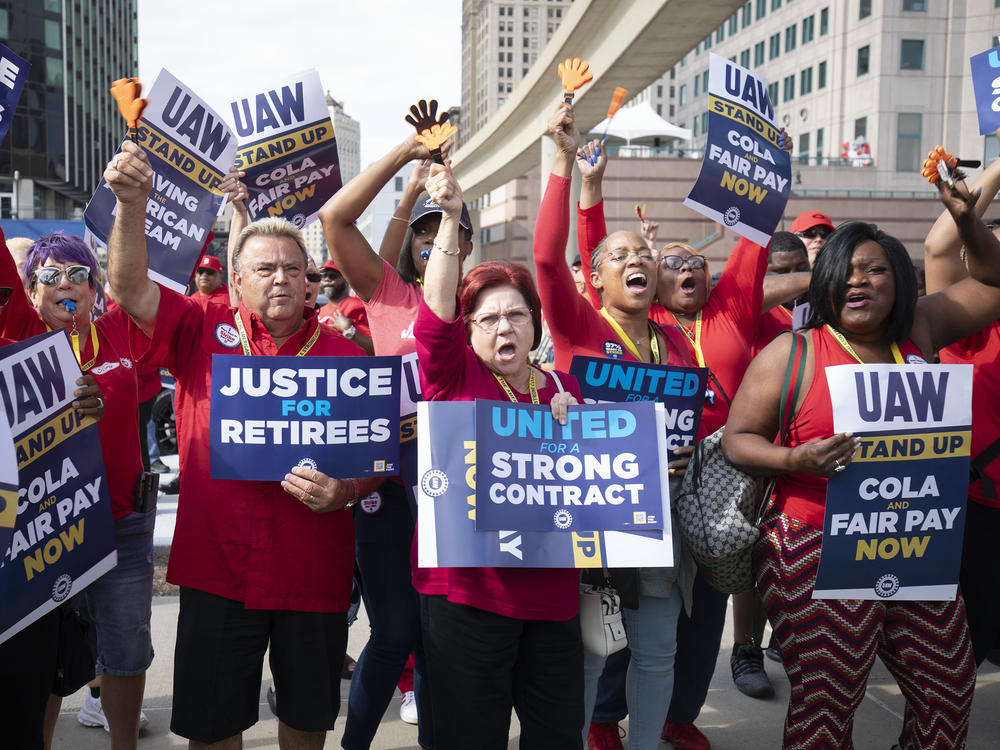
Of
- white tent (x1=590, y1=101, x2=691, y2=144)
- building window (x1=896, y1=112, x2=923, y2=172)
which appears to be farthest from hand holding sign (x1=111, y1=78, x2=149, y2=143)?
building window (x1=896, y1=112, x2=923, y2=172)

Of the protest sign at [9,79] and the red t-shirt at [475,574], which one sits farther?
the protest sign at [9,79]

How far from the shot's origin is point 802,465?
2977 millimetres

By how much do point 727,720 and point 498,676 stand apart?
2.01m

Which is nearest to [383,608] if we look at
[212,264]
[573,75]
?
[573,75]

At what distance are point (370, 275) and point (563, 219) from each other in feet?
2.54

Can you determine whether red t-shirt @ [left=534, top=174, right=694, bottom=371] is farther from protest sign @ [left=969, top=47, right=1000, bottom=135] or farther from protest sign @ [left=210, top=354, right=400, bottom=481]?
protest sign @ [left=969, top=47, right=1000, bottom=135]

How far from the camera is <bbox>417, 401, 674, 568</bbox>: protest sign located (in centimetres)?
285

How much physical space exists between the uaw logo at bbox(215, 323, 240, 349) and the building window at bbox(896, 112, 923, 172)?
4847cm

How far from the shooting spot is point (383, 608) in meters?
3.61

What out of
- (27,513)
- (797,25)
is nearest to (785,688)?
(27,513)

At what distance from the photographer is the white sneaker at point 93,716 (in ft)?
14.0

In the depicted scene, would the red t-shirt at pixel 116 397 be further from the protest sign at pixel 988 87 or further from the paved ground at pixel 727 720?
the protest sign at pixel 988 87

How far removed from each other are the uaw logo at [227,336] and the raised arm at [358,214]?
17.9 inches

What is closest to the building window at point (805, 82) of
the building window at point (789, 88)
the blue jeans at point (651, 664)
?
the building window at point (789, 88)
